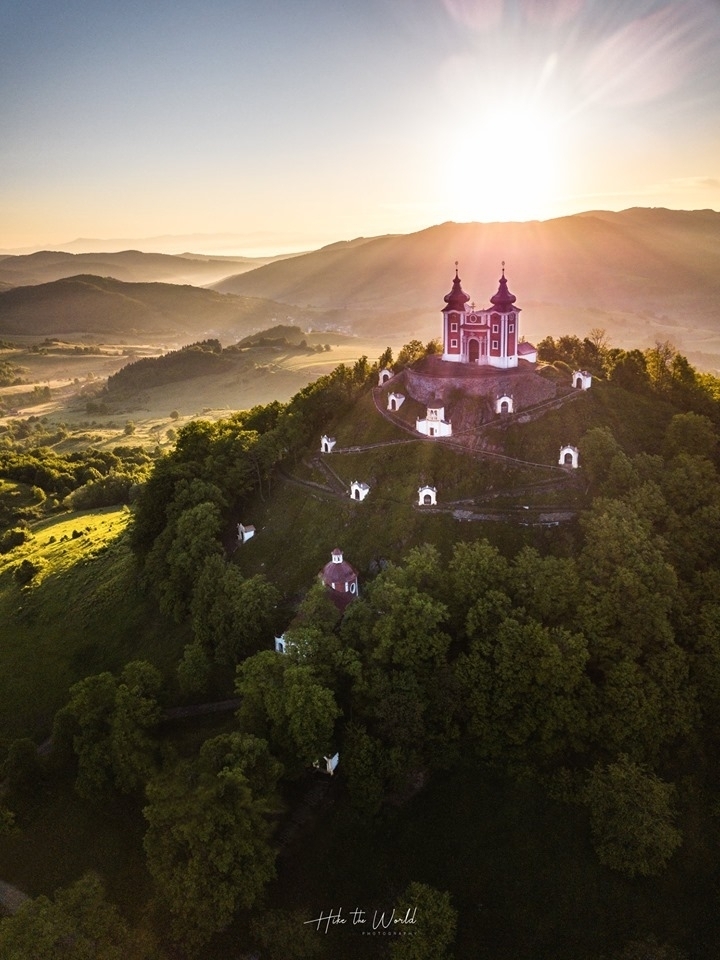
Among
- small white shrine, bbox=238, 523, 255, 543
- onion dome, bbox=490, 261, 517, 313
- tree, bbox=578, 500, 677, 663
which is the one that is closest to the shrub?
small white shrine, bbox=238, 523, 255, 543

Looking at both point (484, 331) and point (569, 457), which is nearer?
point (569, 457)

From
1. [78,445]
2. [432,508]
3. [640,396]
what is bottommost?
[78,445]

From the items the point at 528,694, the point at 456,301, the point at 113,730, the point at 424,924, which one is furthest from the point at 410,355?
the point at 424,924

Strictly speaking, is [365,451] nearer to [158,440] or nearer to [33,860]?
[33,860]

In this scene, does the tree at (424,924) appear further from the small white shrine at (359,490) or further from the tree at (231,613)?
the small white shrine at (359,490)

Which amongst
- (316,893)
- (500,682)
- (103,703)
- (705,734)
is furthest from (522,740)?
(103,703)

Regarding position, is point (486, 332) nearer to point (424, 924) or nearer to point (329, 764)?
point (329, 764)
